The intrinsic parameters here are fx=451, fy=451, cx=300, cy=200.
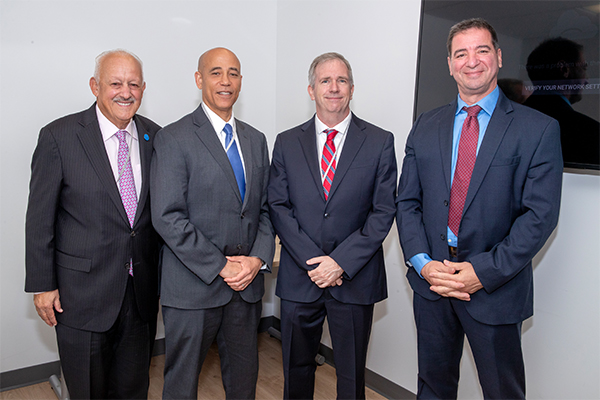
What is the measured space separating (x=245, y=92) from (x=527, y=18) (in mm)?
2263

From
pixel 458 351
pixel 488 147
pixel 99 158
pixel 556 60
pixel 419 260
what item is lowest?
pixel 458 351

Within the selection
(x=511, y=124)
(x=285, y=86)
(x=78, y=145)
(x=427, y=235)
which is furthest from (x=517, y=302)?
(x=285, y=86)

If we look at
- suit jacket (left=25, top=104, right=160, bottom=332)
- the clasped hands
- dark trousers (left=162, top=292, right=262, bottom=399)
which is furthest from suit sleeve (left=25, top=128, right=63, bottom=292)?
the clasped hands

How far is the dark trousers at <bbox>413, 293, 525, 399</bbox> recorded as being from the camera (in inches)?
72.6

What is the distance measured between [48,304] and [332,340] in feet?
4.35

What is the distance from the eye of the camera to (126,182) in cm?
211

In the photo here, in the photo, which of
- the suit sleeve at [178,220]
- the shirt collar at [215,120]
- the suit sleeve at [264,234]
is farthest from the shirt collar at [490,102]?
the suit sleeve at [178,220]

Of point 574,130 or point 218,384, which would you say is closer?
point 574,130

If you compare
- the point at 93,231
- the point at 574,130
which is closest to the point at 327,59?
the point at 574,130

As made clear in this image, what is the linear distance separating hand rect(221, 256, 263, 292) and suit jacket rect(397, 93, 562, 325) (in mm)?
727

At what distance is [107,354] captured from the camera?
2.14 meters

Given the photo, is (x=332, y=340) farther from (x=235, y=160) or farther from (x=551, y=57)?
(x=551, y=57)

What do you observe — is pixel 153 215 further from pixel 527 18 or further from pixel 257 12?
pixel 257 12

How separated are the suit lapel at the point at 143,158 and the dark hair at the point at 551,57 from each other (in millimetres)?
1866
